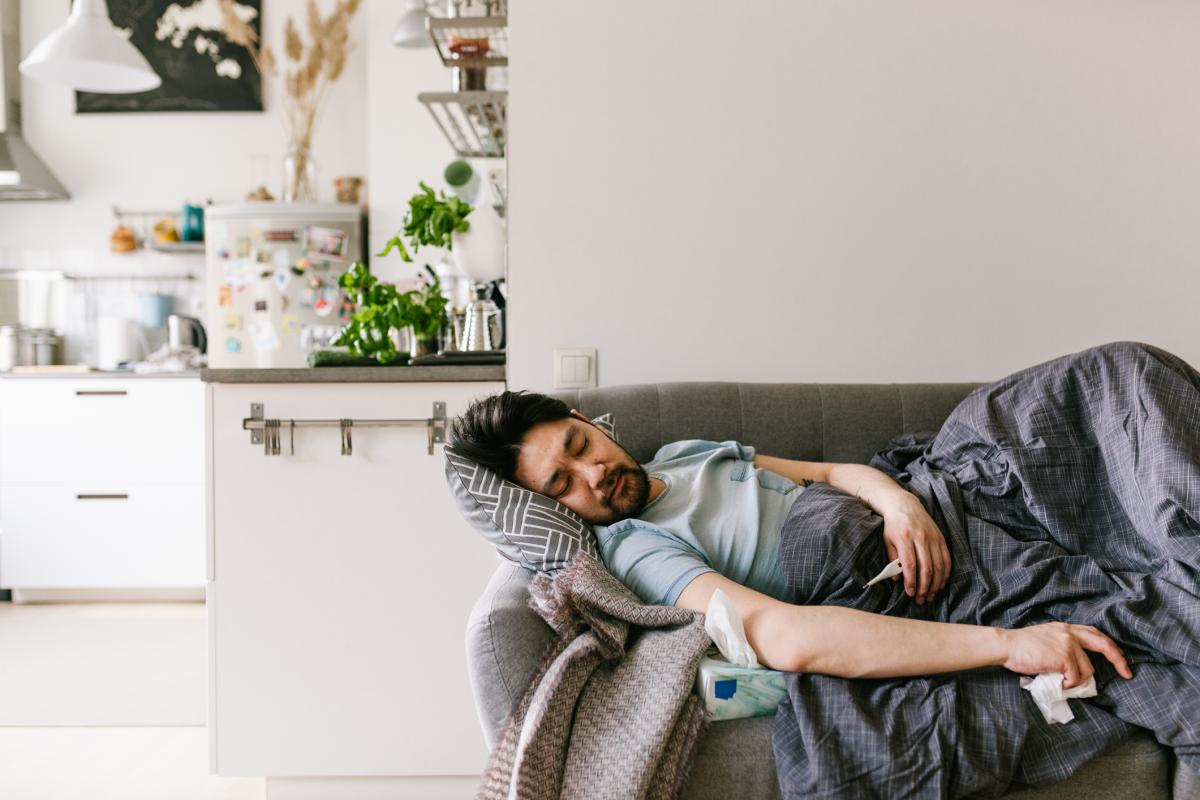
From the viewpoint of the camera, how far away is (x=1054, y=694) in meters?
1.20

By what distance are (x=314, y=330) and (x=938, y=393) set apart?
3.07 m

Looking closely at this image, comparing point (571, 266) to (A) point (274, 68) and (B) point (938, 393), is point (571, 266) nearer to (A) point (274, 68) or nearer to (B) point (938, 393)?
(B) point (938, 393)

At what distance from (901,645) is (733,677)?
23 centimetres

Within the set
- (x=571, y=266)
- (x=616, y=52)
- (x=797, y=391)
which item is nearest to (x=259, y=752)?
(x=571, y=266)

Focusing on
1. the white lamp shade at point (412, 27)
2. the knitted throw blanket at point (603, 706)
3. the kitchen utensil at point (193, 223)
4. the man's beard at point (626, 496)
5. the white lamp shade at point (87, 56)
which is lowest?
the knitted throw blanket at point (603, 706)

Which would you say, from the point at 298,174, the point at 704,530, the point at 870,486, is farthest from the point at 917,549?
the point at 298,174

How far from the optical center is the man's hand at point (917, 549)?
139 cm

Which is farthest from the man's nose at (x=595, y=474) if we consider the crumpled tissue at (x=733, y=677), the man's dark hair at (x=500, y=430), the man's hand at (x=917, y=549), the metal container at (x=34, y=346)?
the metal container at (x=34, y=346)

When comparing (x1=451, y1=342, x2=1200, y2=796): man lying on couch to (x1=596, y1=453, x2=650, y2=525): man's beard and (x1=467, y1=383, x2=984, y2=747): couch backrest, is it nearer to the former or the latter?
(x1=596, y1=453, x2=650, y2=525): man's beard

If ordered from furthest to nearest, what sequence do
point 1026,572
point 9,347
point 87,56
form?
point 9,347, point 87,56, point 1026,572

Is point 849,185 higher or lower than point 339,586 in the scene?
higher

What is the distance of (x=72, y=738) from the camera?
8.16 ft

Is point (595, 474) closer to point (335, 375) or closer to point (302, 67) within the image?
point (335, 375)

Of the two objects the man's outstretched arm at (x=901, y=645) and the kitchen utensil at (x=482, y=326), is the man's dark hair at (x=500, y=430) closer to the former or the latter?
the man's outstretched arm at (x=901, y=645)
